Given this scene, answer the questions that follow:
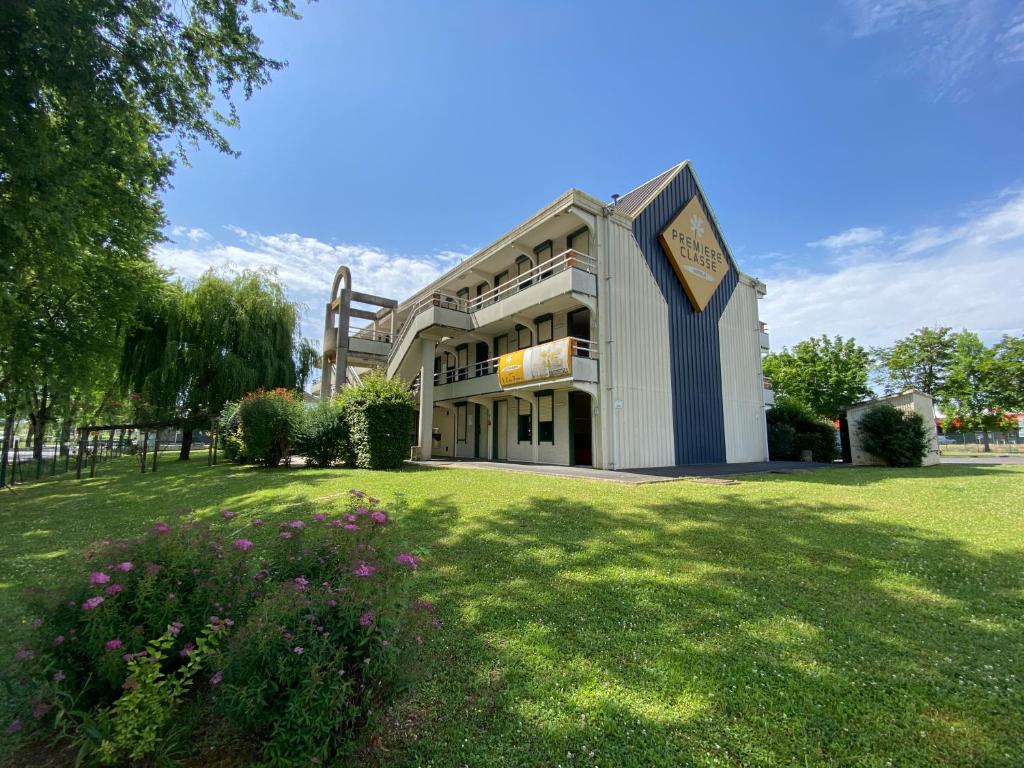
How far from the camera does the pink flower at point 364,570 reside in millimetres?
2357

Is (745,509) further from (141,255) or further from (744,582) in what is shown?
(141,255)

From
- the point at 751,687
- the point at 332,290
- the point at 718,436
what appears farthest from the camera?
the point at 332,290

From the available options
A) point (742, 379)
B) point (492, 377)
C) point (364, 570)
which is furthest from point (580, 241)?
point (364, 570)

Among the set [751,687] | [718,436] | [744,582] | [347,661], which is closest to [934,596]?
[744,582]

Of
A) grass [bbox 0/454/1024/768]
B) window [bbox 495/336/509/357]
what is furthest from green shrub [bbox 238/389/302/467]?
window [bbox 495/336/509/357]

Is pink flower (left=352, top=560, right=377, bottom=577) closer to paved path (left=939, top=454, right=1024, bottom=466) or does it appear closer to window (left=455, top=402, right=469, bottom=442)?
window (left=455, top=402, right=469, bottom=442)

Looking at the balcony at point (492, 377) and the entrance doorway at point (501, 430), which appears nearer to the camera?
the balcony at point (492, 377)

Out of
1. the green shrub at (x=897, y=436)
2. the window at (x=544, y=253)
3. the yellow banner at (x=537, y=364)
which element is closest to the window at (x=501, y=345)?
the yellow banner at (x=537, y=364)

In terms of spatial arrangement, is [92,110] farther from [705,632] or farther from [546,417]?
[546,417]

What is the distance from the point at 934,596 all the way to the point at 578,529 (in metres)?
3.83

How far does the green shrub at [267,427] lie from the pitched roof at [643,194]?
15.1 metres

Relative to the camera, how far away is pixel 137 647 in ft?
7.00

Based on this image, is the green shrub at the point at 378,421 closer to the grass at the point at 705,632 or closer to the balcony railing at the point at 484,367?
Answer: the balcony railing at the point at 484,367

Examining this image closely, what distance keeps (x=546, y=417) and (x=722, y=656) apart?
16.1 meters
